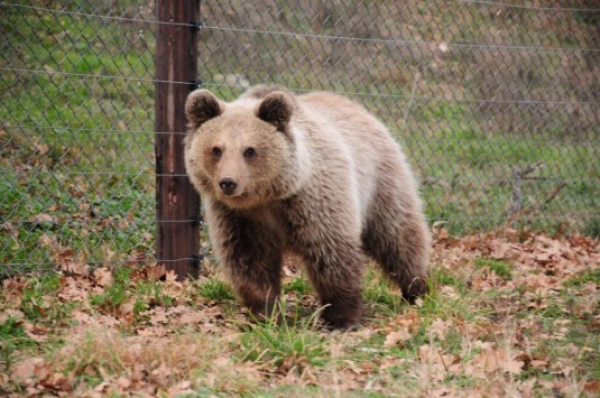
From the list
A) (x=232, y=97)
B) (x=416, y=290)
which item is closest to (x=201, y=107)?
(x=416, y=290)

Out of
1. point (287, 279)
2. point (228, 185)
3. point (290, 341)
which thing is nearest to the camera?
point (290, 341)

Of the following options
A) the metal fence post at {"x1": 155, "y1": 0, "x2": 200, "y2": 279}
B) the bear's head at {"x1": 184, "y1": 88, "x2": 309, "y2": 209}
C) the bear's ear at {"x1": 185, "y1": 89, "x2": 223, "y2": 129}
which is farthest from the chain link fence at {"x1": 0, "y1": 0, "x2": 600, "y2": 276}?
the bear's head at {"x1": 184, "y1": 88, "x2": 309, "y2": 209}

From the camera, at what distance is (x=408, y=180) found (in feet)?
20.5

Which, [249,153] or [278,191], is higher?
[249,153]

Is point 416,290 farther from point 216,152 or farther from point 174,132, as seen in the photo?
point 174,132

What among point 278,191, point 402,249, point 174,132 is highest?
point 174,132

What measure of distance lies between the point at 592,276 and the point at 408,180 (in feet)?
6.17

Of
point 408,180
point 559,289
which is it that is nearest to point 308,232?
point 408,180

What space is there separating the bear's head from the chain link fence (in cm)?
97

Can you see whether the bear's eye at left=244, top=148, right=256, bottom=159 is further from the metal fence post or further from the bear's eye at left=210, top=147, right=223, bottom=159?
the metal fence post

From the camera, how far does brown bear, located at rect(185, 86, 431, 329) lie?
5059 mm

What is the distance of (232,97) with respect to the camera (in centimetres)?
1000

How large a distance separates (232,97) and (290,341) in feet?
20.0

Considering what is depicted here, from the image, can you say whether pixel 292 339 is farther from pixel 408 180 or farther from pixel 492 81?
pixel 492 81
